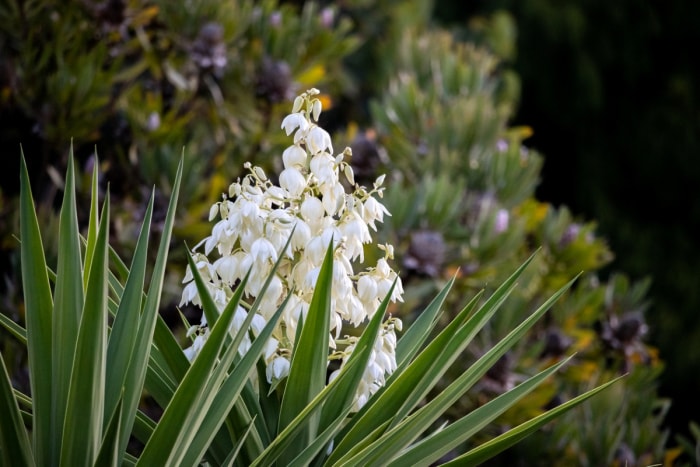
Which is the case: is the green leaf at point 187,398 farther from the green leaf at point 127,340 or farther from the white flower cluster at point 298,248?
the white flower cluster at point 298,248

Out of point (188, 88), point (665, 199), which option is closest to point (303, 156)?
point (188, 88)

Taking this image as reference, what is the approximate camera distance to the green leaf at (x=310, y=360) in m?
1.44

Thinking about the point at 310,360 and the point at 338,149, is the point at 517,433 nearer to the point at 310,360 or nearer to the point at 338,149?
the point at 310,360

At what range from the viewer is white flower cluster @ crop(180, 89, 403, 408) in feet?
5.13

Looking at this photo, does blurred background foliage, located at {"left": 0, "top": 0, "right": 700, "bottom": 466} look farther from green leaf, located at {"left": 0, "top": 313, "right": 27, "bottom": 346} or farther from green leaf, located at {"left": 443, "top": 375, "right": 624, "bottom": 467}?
green leaf, located at {"left": 443, "top": 375, "right": 624, "bottom": 467}

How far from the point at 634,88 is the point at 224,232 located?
567cm

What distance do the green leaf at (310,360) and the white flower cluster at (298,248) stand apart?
6cm

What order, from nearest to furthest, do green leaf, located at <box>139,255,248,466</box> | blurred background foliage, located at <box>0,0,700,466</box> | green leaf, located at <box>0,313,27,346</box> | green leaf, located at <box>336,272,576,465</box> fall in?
green leaf, located at <box>139,255,248,466</box> → green leaf, located at <box>336,272,576,465</box> → green leaf, located at <box>0,313,27,346</box> → blurred background foliage, located at <box>0,0,700,466</box>

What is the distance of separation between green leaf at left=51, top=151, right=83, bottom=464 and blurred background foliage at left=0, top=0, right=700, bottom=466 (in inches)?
45.6

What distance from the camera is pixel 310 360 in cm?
151

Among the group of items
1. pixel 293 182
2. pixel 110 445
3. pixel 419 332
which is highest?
pixel 293 182

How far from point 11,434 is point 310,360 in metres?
0.46

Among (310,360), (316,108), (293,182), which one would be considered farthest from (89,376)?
(316,108)

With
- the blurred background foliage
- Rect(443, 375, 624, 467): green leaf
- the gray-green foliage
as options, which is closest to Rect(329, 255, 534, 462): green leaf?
the gray-green foliage
